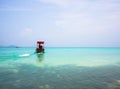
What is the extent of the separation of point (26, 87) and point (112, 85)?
206 inches

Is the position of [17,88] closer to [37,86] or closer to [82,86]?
[37,86]

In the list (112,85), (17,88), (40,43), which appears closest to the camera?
(17,88)

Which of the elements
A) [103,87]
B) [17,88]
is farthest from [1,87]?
[103,87]

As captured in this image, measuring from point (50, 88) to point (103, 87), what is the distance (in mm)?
3109

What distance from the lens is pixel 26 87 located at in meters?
8.44

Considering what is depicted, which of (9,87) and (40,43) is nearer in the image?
(9,87)

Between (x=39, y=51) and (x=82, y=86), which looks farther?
(x=39, y=51)

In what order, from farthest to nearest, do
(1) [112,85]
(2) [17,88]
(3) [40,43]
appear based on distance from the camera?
(3) [40,43] → (1) [112,85] → (2) [17,88]

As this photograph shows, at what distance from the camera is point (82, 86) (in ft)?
28.6

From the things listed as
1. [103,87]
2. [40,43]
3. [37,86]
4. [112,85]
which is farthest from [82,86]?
[40,43]

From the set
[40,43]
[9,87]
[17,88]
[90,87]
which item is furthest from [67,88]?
[40,43]

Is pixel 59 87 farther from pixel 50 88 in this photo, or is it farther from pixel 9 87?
pixel 9 87

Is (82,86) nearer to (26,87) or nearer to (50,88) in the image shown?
(50,88)

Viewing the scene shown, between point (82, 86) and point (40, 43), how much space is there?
30966 millimetres
